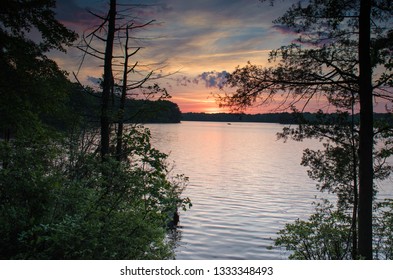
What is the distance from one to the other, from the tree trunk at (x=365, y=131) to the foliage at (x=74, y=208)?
17.4 feet

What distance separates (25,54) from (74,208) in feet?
37.2

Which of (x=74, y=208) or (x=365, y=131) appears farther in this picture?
(x=365, y=131)

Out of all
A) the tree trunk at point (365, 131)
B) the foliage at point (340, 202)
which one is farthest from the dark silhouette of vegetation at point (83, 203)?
the foliage at point (340, 202)

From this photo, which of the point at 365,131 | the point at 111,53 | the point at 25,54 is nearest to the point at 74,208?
the point at 111,53

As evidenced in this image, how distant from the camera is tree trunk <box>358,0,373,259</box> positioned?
33.1ft

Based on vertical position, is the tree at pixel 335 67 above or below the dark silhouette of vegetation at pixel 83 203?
above

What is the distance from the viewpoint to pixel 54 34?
1634 cm

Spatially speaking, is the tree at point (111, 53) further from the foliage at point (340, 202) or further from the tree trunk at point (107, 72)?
the foliage at point (340, 202)

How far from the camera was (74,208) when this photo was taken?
7.74m

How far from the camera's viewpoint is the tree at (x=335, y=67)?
10.2 metres

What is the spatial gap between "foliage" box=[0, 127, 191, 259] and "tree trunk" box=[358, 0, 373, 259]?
5302 millimetres

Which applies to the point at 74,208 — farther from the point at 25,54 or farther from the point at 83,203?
the point at 25,54

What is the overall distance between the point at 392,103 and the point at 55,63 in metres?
14.6

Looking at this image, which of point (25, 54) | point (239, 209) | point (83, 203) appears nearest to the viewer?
point (83, 203)
